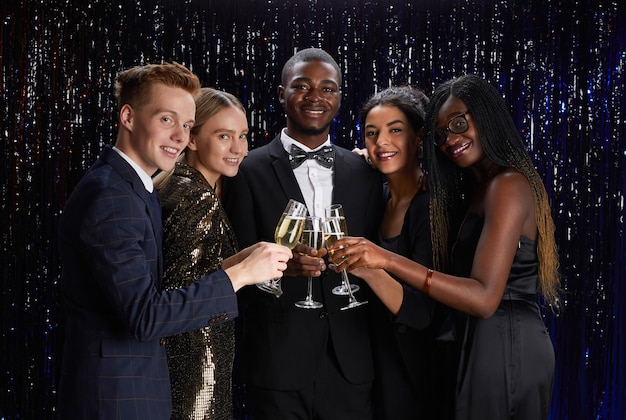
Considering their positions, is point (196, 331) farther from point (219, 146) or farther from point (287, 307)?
point (219, 146)

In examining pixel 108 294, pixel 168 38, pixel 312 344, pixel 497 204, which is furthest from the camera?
pixel 168 38

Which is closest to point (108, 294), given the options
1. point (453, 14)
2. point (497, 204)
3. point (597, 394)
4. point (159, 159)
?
point (159, 159)

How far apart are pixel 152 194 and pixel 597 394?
328cm

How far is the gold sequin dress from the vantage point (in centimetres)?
234

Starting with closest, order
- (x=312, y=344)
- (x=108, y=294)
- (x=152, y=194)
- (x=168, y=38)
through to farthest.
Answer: (x=108, y=294), (x=152, y=194), (x=312, y=344), (x=168, y=38)

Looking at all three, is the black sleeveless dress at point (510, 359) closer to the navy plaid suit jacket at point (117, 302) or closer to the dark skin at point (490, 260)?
the dark skin at point (490, 260)

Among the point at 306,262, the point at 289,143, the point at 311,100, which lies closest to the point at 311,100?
the point at 311,100

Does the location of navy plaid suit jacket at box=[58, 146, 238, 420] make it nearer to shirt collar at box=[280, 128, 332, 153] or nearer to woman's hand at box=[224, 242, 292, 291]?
woman's hand at box=[224, 242, 292, 291]

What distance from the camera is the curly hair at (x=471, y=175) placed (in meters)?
2.59

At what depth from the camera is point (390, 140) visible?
2.91m

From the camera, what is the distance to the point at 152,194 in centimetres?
209

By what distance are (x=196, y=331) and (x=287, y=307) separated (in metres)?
0.52

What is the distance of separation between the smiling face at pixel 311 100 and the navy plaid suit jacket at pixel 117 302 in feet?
3.94

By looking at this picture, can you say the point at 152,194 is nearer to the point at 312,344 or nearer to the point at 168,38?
the point at 312,344
